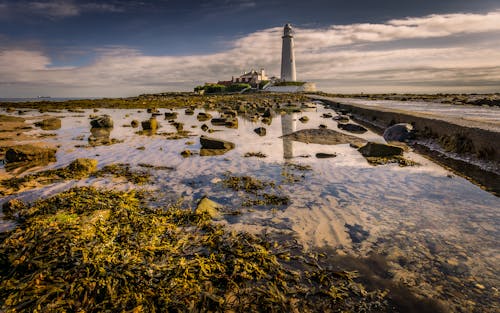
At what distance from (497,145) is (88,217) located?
9.06 metres

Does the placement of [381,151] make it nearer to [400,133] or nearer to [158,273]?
[400,133]

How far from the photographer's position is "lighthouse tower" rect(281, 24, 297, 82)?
77125mm

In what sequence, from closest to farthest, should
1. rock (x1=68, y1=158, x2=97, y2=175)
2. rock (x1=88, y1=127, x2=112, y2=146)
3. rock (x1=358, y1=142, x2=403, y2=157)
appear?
rock (x1=68, y1=158, x2=97, y2=175), rock (x1=358, y1=142, x2=403, y2=157), rock (x1=88, y1=127, x2=112, y2=146)

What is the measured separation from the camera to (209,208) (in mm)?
4621

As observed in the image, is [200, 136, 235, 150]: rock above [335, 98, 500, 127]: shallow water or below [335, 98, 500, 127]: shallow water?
below

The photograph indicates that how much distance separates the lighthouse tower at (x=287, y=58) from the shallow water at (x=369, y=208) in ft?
247

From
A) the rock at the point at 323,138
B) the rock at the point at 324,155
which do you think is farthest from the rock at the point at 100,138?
the rock at the point at 324,155

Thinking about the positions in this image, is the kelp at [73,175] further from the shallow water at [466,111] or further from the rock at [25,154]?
the shallow water at [466,111]

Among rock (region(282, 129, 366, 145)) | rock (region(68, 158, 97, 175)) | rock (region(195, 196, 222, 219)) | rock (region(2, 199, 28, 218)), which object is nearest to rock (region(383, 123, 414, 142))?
rock (region(282, 129, 366, 145))

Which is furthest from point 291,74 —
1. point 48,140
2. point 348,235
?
point 348,235

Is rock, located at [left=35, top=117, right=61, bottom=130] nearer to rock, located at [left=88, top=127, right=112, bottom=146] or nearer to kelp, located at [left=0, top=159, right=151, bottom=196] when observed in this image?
rock, located at [left=88, top=127, right=112, bottom=146]

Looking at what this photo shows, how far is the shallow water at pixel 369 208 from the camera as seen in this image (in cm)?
310

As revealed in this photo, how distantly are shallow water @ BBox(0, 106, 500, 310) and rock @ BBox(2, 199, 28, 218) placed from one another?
1.66 ft

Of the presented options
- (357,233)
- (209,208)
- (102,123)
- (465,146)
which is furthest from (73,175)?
(465,146)
